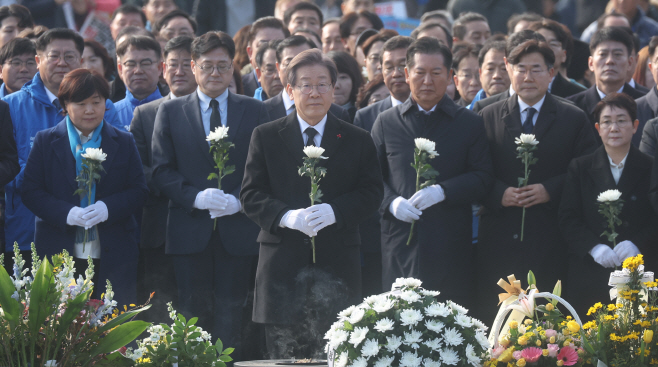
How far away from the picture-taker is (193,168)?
6.64m

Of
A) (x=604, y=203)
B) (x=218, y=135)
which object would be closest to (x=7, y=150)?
(x=218, y=135)

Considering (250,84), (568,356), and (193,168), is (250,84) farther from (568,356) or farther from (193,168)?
(568,356)

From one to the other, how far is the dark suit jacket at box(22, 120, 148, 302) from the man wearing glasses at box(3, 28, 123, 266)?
412 mm

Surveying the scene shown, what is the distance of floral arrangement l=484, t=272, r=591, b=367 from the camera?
4227 mm

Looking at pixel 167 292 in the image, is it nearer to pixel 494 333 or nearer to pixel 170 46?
pixel 170 46

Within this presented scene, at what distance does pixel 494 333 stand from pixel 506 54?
11.3 ft

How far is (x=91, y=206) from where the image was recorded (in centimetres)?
641

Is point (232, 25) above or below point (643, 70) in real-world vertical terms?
above

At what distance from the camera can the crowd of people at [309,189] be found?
19.3 ft

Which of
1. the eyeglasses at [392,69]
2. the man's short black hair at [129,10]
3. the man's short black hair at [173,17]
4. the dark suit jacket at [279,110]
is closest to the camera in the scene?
the dark suit jacket at [279,110]

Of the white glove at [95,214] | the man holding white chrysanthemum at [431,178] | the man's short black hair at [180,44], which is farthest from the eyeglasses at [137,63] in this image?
the man holding white chrysanthemum at [431,178]

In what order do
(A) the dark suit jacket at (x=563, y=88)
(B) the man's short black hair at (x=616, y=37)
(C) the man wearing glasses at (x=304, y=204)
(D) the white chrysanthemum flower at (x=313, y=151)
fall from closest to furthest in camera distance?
(D) the white chrysanthemum flower at (x=313, y=151)
(C) the man wearing glasses at (x=304, y=204)
(B) the man's short black hair at (x=616, y=37)
(A) the dark suit jacket at (x=563, y=88)

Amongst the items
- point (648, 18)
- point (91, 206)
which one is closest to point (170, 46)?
point (91, 206)

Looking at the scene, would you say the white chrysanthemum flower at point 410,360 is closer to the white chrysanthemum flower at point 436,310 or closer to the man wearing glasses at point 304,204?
the white chrysanthemum flower at point 436,310
